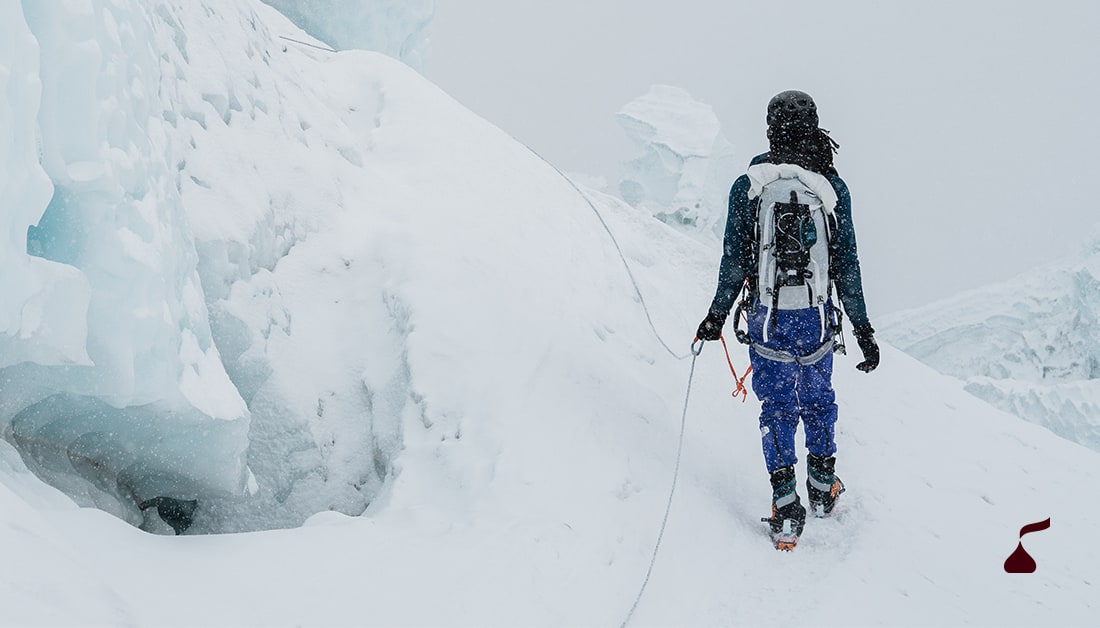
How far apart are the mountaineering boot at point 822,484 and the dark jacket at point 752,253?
639 mm

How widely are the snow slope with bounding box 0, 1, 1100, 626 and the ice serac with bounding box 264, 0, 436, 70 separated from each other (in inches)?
445

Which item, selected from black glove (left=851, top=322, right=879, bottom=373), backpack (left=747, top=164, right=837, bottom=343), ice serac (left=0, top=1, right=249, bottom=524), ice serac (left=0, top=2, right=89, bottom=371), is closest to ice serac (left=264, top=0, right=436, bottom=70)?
ice serac (left=0, top=1, right=249, bottom=524)

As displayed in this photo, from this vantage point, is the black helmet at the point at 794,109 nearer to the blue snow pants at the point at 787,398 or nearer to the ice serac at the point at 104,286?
the blue snow pants at the point at 787,398

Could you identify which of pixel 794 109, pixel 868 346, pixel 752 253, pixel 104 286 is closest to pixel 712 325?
pixel 752 253

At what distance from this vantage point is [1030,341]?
62.5 feet

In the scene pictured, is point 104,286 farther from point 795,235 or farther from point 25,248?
point 795,235

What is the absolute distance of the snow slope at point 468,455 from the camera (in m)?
2.55

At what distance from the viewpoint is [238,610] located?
7.57ft

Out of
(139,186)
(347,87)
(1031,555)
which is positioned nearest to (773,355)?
(1031,555)

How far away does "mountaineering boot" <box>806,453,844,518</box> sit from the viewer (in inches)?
145

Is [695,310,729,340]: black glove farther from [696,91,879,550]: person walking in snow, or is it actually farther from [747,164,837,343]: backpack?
[747,164,837,343]: backpack

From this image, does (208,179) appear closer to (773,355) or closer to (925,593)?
(773,355)

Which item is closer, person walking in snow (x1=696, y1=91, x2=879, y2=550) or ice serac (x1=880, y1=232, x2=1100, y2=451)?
person walking in snow (x1=696, y1=91, x2=879, y2=550)

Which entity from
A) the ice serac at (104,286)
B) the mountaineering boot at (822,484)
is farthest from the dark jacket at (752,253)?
the ice serac at (104,286)
